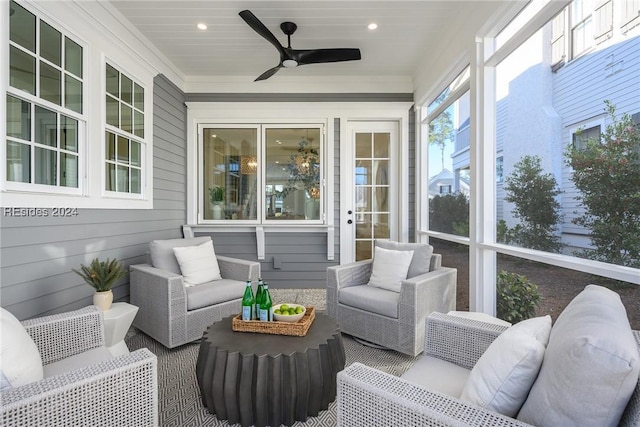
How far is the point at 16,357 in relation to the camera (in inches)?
45.9

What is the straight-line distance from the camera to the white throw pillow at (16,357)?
1.12 meters

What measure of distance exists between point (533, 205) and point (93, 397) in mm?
2455

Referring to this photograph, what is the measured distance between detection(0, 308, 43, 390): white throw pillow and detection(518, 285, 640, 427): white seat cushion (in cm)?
170

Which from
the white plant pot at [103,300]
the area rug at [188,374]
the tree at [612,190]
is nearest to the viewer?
the tree at [612,190]

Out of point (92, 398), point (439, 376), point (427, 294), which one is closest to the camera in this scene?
point (92, 398)

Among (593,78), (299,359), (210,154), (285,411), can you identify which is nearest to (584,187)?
(593,78)

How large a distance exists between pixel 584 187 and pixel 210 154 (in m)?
3.94

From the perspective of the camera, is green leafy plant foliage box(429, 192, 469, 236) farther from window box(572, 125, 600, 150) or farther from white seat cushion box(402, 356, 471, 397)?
white seat cushion box(402, 356, 471, 397)

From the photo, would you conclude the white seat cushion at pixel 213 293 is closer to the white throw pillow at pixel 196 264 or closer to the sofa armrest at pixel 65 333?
the white throw pillow at pixel 196 264

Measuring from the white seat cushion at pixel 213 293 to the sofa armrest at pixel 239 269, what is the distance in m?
0.08

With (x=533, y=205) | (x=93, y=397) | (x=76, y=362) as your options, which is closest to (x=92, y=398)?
(x=93, y=397)

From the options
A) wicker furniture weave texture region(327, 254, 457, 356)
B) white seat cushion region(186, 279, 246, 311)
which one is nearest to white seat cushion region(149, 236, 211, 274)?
white seat cushion region(186, 279, 246, 311)

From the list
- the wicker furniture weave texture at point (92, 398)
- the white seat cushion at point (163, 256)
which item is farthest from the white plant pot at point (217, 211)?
the wicker furniture weave texture at point (92, 398)

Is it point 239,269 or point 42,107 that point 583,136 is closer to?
point 239,269
